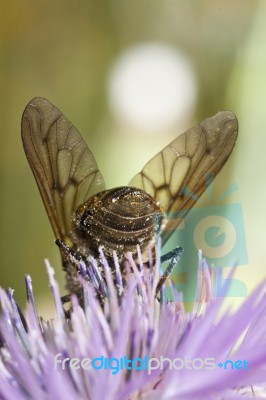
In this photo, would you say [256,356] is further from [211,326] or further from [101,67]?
[101,67]

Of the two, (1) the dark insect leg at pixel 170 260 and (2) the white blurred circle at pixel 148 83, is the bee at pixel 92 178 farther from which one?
(2) the white blurred circle at pixel 148 83

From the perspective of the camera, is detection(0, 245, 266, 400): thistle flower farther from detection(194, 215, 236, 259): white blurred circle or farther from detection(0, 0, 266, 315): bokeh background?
detection(0, 0, 266, 315): bokeh background

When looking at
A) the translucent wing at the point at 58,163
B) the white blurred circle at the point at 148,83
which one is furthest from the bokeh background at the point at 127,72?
the translucent wing at the point at 58,163

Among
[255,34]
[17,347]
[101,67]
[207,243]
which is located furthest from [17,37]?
[17,347]

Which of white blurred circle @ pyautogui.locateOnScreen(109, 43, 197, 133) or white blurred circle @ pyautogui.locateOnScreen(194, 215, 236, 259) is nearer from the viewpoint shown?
white blurred circle @ pyautogui.locateOnScreen(194, 215, 236, 259)

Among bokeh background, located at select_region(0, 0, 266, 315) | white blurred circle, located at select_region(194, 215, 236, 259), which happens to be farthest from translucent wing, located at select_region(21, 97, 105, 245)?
bokeh background, located at select_region(0, 0, 266, 315)
